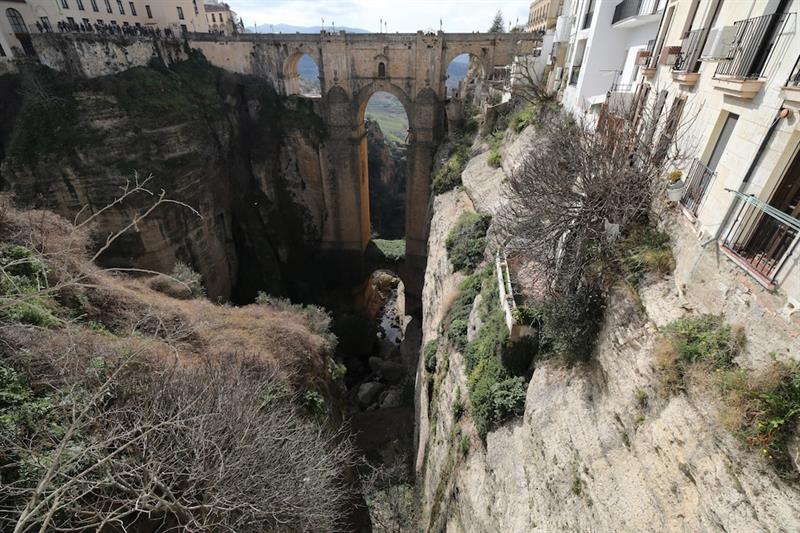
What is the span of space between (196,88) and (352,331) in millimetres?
18609

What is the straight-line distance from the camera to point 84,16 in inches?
968

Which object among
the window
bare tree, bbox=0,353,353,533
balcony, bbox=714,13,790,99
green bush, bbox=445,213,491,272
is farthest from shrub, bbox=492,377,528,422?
balcony, bbox=714,13,790,99

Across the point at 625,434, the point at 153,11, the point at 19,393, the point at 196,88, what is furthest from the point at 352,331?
the point at 153,11

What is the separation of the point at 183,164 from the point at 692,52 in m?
23.1

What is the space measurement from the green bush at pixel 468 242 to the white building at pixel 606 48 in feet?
17.2

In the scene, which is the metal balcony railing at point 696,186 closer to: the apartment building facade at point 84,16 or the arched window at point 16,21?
the apartment building facade at point 84,16

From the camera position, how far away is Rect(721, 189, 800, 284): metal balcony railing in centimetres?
443

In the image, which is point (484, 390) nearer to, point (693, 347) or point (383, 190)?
point (693, 347)

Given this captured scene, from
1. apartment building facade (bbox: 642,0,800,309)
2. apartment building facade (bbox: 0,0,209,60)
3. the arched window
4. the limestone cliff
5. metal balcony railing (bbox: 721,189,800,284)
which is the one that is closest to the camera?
the limestone cliff

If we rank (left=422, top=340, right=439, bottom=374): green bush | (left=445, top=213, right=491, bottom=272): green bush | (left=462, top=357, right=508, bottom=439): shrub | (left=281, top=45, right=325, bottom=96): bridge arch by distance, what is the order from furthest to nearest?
(left=281, top=45, right=325, bottom=96): bridge arch
(left=445, top=213, right=491, bottom=272): green bush
(left=422, top=340, right=439, bottom=374): green bush
(left=462, top=357, right=508, bottom=439): shrub

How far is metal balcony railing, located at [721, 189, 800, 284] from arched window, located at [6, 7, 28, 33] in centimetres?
3097

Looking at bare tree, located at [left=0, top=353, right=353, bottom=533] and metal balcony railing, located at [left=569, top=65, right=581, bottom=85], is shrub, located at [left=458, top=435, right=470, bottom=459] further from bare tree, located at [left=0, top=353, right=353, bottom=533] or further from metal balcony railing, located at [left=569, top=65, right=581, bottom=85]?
metal balcony railing, located at [left=569, top=65, right=581, bottom=85]

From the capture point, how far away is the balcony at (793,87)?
4.52m

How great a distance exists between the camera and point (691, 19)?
26.0ft
